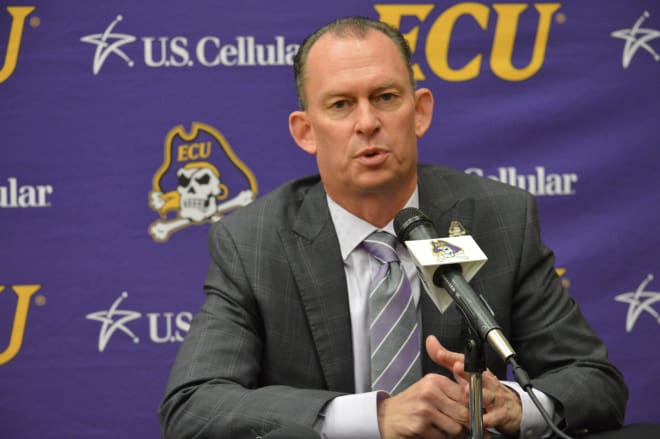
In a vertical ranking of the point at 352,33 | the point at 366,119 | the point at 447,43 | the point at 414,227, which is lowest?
the point at 414,227

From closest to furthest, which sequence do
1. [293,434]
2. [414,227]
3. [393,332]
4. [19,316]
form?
[293,434], [414,227], [393,332], [19,316]

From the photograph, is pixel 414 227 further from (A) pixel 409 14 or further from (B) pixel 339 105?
(A) pixel 409 14

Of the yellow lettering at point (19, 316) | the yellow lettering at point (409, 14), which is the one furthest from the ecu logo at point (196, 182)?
the yellow lettering at point (409, 14)

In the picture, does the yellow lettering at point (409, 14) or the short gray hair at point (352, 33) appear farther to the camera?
the yellow lettering at point (409, 14)

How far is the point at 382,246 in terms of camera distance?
2.20 metres

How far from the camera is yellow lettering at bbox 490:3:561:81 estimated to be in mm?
3037

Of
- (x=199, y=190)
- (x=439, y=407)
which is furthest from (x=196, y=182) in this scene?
(x=439, y=407)

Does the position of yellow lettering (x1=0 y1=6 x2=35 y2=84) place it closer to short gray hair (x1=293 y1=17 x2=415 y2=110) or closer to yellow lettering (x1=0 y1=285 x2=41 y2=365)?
yellow lettering (x1=0 y1=285 x2=41 y2=365)

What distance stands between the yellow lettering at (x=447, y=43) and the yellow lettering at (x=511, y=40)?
6 cm

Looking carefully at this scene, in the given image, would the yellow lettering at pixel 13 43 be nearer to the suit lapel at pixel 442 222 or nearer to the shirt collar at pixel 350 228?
the shirt collar at pixel 350 228

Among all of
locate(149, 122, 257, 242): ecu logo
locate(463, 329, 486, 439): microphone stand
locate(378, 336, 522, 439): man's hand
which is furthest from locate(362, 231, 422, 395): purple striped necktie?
locate(149, 122, 257, 242): ecu logo

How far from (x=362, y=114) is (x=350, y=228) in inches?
12.2

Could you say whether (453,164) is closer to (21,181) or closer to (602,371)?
(602,371)

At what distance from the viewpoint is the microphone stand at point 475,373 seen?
1.44m
